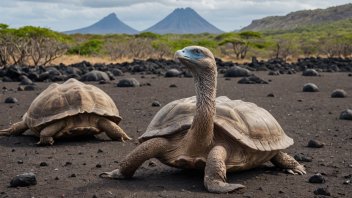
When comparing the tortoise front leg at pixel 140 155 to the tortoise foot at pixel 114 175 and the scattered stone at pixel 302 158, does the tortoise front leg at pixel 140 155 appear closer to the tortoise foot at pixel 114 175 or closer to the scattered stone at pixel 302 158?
the tortoise foot at pixel 114 175

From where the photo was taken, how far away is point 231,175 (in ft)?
22.2

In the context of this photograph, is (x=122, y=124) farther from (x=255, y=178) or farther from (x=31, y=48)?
(x=31, y=48)

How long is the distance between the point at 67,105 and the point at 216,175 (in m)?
3.82

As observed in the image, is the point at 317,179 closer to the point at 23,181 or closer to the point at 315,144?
the point at 315,144

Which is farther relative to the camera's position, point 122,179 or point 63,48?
point 63,48

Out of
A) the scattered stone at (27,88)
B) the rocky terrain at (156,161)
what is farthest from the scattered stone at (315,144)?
the scattered stone at (27,88)

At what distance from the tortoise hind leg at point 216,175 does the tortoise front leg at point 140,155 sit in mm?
584

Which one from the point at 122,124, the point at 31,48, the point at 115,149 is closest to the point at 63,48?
the point at 31,48

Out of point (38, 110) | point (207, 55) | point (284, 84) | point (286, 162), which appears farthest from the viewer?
point (284, 84)

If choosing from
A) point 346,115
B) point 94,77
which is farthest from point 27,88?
point 346,115

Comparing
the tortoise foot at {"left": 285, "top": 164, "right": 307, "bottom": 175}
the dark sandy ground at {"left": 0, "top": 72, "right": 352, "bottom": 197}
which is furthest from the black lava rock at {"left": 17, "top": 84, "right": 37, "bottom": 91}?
the tortoise foot at {"left": 285, "top": 164, "right": 307, "bottom": 175}

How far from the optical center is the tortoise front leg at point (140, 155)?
6340 millimetres

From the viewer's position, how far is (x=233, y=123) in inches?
253

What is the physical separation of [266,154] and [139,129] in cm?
426
